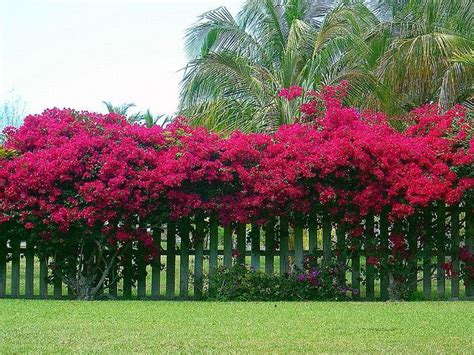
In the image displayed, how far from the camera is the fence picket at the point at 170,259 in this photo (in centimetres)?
1211

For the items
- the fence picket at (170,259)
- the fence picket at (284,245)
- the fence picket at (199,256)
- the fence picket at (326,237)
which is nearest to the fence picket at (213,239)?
the fence picket at (199,256)

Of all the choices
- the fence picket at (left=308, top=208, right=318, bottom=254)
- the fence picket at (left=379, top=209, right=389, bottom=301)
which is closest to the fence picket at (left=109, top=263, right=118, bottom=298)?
the fence picket at (left=308, top=208, right=318, bottom=254)

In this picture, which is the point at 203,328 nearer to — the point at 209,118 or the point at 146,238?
the point at 146,238

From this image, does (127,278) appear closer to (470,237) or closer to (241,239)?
(241,239)

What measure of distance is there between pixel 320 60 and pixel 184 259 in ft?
22.3

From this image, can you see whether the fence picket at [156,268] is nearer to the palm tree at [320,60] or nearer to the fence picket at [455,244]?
the palm tree at [320,60]

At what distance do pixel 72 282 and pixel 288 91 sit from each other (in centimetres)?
512

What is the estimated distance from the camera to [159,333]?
7016mm

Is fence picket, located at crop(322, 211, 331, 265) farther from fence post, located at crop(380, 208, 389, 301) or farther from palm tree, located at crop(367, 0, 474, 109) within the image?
palm tree, located at crop(367, 0, 474, 109)

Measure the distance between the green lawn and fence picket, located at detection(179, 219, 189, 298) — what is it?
1939mm

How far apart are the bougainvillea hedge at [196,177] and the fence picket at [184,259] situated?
0.42 metres

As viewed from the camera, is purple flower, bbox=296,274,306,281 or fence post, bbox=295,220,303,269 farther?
fence post, bbox=295,220,303,269

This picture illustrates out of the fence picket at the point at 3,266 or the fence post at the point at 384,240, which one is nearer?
the fence post at the point at 384,240

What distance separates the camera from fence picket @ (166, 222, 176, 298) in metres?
12.1
